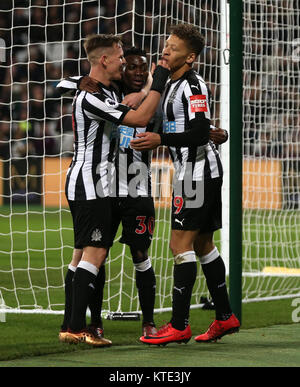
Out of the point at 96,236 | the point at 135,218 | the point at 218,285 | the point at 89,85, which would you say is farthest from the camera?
the point at 135,218

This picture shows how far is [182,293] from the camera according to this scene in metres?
4.98

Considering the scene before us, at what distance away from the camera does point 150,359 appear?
15.0 feet

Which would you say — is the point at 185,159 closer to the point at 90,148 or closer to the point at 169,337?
the point at 90,148

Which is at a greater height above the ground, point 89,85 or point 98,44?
point 98,44

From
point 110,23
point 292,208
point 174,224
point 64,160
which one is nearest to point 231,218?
point 174,224

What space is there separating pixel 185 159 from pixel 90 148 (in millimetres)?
526

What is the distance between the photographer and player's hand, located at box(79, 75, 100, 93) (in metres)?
5.05

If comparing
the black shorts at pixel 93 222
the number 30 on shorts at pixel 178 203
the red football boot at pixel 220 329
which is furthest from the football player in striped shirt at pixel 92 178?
the red football boot at pixel 220 329

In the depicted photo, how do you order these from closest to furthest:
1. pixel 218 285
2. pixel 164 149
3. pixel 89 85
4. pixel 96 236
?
pixel 96 236 < pixel 89 85 < pixel 218 285 < pixel 164 149

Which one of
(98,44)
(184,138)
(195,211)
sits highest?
(98,44)

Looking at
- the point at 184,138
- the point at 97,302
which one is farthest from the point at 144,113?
the point at 97,302

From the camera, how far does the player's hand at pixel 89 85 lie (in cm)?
505

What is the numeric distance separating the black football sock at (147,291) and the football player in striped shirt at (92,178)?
1.27 ft

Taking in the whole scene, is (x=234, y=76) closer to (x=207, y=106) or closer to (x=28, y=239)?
(x=207, y=106)
